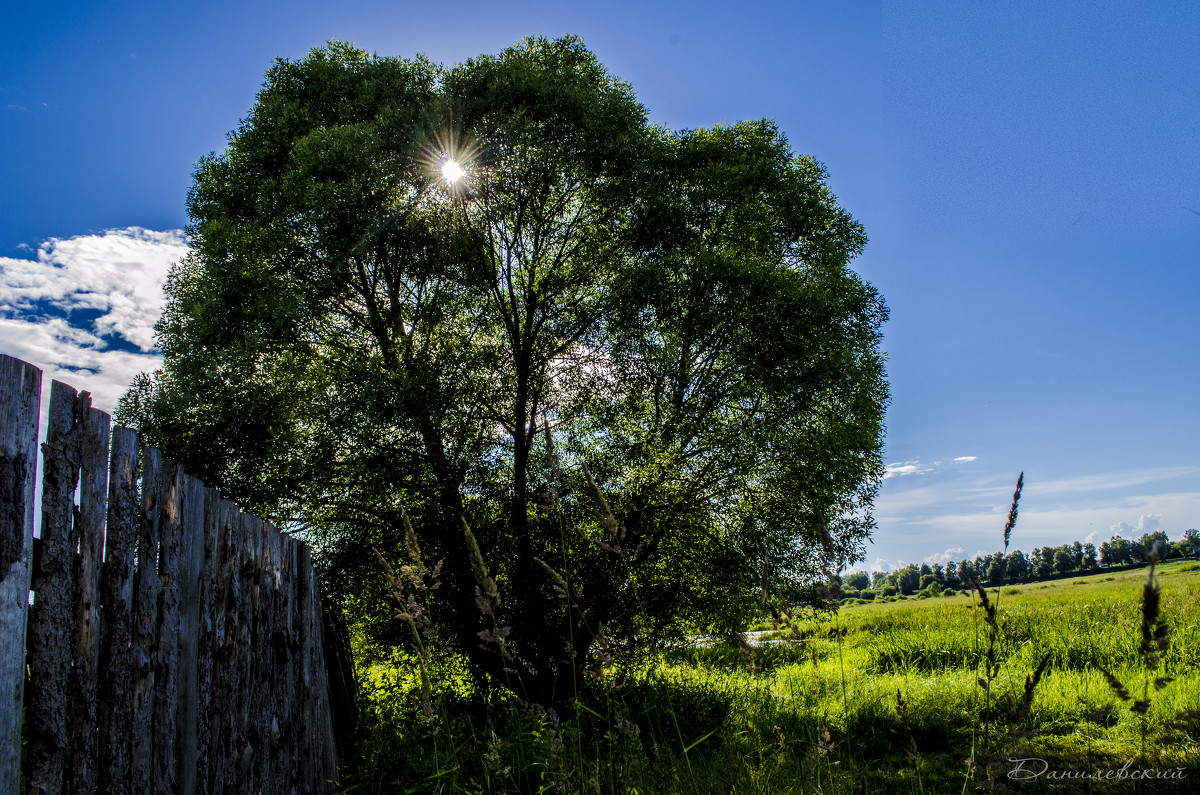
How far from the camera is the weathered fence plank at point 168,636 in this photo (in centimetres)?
246

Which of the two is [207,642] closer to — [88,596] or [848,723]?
[88,596]

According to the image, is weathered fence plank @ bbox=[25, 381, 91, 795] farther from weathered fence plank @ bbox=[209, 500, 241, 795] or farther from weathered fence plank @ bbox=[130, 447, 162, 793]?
weathered fence plank @ bbox=[209, 500, 241, 795]

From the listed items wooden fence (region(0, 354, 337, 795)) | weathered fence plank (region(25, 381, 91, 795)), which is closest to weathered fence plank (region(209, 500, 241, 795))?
wooden fence (region(0, 354, 337, 795))

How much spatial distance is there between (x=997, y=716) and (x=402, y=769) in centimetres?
551

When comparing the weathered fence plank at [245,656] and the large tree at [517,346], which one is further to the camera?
the large tree at [517,346]

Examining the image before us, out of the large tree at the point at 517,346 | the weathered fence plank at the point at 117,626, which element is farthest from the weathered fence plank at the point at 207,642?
the large tree at the point at 517,346

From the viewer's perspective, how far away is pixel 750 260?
27.8ft

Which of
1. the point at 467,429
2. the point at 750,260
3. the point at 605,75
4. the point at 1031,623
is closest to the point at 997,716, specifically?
the point at 1031,623

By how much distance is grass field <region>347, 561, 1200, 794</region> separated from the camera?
2545 millimetres

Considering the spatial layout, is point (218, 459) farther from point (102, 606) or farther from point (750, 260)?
point (750, 260)

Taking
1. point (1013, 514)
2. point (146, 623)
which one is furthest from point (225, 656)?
point (1013, 514)

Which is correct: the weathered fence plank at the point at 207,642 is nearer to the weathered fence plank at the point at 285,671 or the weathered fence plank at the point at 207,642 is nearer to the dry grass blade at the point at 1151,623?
the weathered fence plank at the point at 285,671

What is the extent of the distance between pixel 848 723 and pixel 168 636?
4579 mm

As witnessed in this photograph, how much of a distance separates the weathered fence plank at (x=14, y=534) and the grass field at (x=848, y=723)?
1.30 m
